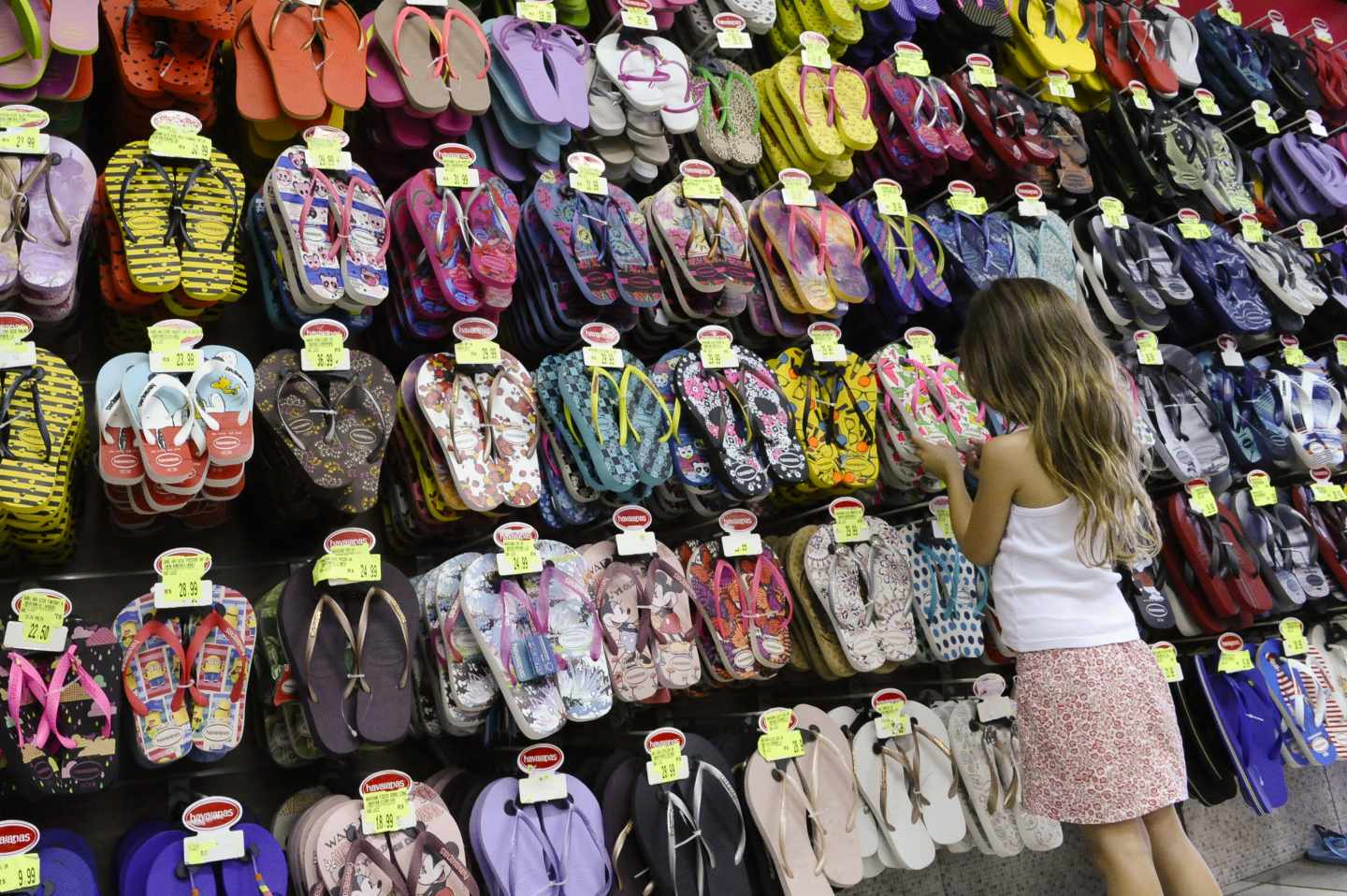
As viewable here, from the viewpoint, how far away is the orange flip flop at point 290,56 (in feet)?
9.04

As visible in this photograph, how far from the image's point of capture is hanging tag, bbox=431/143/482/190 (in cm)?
288

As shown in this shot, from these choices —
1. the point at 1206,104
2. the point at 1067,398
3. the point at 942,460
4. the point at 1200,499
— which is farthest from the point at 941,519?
the point at 1206,104

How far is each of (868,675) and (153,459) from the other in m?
2.32

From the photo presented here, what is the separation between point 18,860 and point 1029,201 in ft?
11.3

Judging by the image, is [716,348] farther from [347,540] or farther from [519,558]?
[347,540]

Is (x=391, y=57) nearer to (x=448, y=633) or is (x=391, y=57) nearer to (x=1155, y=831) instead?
(x=448, y=633)

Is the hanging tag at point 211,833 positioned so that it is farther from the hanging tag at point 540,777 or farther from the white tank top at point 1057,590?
the white tank top at point 1057,590

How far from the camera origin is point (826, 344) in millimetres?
3312

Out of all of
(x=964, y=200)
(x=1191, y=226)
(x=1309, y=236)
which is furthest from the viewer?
(x=1309, y=236)

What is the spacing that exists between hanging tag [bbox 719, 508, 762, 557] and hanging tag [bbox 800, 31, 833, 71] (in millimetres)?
1602

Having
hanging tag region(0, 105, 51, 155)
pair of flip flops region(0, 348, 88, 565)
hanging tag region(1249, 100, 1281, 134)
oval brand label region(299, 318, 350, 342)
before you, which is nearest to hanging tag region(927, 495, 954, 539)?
oval brand label region(299, 318, 350, 342)

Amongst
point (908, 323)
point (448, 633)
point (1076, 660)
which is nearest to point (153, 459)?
point (448, 633)

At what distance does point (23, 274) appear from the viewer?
92.0 inches

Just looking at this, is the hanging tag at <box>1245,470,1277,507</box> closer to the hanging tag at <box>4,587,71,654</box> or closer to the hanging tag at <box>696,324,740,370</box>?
the hanging tag at <box>696,324,740,370</box>
